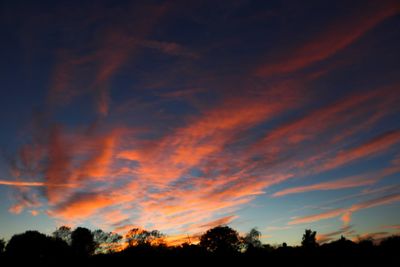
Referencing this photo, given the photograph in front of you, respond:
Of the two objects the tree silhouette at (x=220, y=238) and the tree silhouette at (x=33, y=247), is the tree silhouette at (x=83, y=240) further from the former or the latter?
the tree silhouette at (x=220, y=238)

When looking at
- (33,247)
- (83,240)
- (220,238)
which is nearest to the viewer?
(33,247)

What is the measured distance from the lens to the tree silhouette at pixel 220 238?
117m

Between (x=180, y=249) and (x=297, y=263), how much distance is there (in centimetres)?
1580

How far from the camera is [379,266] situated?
119 feet

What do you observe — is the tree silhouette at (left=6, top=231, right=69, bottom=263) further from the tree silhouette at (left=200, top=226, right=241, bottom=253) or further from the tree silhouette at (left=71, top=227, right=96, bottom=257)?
the tree silhouette at (left=200, top=226, right=241, bottom=253)

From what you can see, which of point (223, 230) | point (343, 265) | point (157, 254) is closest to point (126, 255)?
point (157, 254)

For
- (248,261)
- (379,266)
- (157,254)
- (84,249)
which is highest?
(84,249)

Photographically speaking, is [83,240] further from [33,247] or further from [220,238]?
[220,238]

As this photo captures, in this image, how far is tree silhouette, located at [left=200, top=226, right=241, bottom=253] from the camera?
385 feet

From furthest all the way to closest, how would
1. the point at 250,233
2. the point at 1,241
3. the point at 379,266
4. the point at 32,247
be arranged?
the point at 250,233
the point at 1,241
the point at 32,247
the point at 379,266

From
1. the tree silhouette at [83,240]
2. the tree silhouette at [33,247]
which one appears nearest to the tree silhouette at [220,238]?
the tree silhouette at [83,240]

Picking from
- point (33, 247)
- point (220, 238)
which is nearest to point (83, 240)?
point (33, 247)

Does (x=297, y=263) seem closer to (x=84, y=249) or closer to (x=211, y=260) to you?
(x=211, y=260)

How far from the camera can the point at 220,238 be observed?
119312mm
